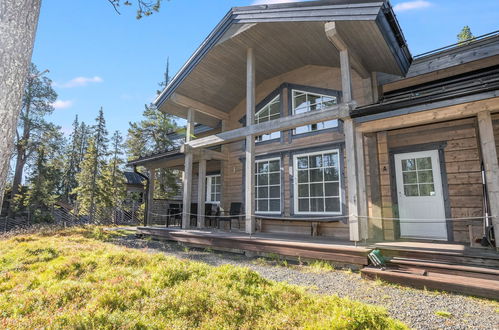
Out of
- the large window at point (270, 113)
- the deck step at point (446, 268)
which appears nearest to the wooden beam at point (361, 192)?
the deck step at point (446, 268)

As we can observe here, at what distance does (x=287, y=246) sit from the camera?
198 inches

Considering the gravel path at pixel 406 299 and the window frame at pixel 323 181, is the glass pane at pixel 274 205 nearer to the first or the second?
the window frame at pixel 323 181

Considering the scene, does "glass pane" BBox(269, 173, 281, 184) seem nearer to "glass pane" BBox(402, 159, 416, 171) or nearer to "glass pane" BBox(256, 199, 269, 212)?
"glass pane" BBox(256, 199, 269, 212)

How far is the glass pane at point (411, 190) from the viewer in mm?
5691

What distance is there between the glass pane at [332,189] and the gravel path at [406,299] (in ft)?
8.73

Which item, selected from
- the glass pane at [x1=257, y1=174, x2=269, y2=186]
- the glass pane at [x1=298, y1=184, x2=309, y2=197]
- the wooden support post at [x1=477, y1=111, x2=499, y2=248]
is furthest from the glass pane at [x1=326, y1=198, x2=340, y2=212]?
the wooden support post at [x1=477, y1=111, x2=499, y2=248]

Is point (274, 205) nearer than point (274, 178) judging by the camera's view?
Yes

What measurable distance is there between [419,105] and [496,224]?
2.09 meters

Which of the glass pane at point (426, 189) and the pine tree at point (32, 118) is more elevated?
the pine tree at point (32, 118)

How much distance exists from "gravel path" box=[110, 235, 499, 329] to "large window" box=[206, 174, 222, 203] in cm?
604

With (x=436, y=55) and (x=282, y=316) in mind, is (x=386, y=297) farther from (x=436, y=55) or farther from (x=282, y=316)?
(x=436, y=55)

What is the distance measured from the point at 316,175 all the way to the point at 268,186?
1638 millimetres

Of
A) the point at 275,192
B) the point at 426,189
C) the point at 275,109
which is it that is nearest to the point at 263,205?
the point at 275,192

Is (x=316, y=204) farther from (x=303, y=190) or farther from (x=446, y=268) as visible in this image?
(x=446, y=268)
